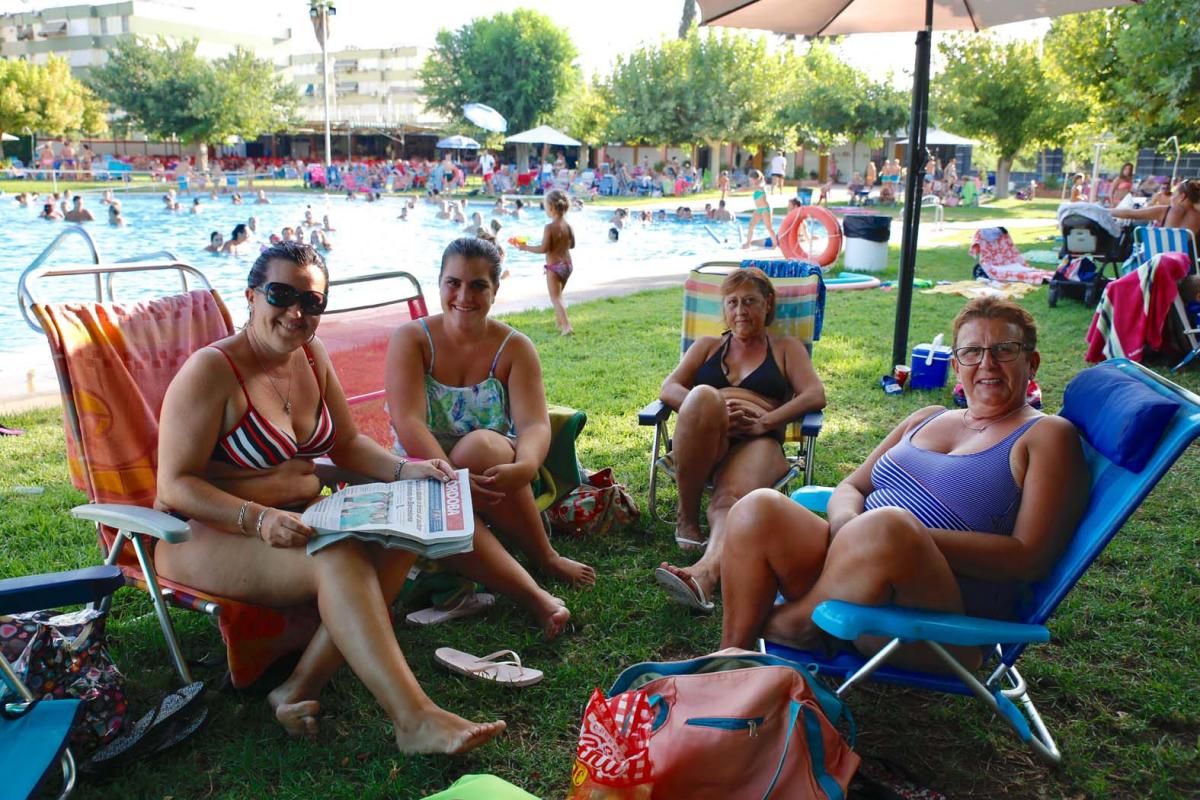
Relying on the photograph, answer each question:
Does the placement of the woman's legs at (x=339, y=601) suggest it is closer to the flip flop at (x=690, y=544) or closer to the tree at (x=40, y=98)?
the flip flop at (x=690, y=544)

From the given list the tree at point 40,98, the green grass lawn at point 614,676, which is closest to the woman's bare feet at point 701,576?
the green grass lawn at point 614,676

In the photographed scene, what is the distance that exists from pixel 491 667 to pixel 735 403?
1.70 metres

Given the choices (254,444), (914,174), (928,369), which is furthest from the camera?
(928,369)

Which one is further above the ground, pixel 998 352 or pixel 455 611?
pixel 998 352

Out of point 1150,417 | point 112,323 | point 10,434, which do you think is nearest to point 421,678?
point 112,323

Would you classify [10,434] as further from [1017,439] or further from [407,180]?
[407,180]

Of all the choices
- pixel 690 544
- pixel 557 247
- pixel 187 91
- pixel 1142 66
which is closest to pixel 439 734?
pixel 690 544

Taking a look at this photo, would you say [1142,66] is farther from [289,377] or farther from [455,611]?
[289,377]

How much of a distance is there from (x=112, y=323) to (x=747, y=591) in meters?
2.29

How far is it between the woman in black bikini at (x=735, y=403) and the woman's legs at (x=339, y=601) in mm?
1366

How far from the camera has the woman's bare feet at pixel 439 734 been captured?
93.7 inches

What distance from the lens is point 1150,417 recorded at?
7.29 feet

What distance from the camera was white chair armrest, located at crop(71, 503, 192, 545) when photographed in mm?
2359

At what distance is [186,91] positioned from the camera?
48844 mm
